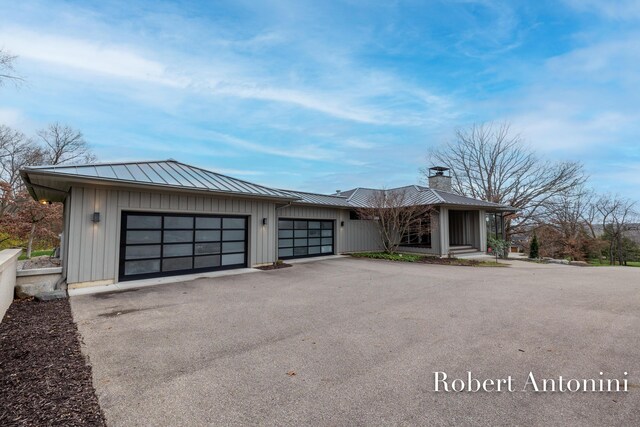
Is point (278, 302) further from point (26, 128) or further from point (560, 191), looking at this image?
point (560, 191)

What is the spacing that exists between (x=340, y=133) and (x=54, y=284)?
1736 centimetres

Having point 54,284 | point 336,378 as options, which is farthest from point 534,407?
point 54,284

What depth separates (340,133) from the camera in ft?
66.5

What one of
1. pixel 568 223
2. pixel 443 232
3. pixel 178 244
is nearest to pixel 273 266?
pixel 178 244

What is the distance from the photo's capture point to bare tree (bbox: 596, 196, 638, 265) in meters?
19.2

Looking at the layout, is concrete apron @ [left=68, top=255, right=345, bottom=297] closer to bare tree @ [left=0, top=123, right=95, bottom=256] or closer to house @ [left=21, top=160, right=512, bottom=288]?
house @ [left=21, top=160, right=512, bottom=288]

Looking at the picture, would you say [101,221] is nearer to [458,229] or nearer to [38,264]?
[38,264]

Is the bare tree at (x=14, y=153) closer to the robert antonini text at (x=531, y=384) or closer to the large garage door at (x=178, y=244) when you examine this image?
the large garage door at (x=178, y=244)

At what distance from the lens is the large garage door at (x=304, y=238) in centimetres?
1231

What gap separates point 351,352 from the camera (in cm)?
334

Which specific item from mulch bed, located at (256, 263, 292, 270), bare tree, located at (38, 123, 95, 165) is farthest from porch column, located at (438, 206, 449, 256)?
bare tree, located at (38, 123, 95, 165)

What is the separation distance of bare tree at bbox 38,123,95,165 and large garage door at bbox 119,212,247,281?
62.4 feet

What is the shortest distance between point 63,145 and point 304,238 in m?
20.5

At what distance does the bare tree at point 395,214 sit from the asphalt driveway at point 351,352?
6.70m
